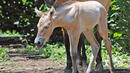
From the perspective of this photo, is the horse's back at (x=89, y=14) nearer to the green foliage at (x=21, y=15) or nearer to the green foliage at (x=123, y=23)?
the green foliage at (x=123, y=23)

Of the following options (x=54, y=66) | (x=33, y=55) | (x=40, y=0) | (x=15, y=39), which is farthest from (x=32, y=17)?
(x=54, y=66)

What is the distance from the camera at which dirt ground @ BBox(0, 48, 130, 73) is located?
5.85 m

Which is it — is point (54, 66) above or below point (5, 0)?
below

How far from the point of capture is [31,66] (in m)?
6.49

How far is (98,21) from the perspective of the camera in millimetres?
4984

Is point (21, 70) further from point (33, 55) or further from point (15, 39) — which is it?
point (15, 39)

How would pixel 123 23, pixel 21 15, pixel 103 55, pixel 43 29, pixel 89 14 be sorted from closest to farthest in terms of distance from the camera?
pixel 43 29
pixel 89 14
pixel 123 23
pixel 103 55
pixel 21 15

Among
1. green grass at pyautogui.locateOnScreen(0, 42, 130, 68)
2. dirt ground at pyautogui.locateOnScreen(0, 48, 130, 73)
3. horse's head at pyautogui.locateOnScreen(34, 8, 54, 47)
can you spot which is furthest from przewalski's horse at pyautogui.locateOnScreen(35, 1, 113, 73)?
green grass at pyautogui.locateOnScreen(0, 42, 130, 68)

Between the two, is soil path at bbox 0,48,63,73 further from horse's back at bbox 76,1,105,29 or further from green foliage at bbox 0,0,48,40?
green foliage at bbox 0,0,48,40

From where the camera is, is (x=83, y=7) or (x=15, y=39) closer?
(x=83, y=7)

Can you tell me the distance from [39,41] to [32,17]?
6.02 m

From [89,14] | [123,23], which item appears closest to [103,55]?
[123,23]

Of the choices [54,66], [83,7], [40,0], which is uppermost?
[40,0]

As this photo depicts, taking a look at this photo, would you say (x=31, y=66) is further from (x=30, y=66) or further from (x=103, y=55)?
(x=103, y=55)
